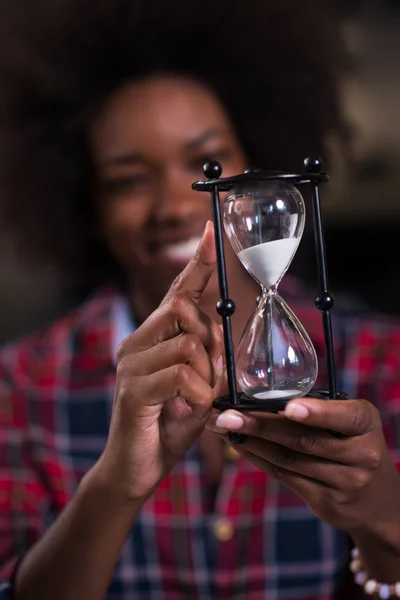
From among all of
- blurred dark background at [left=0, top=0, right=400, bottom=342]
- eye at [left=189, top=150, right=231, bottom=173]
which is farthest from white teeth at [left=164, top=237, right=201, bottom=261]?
blurred dark background at [left=0, top=0, right=400, bottom=342]

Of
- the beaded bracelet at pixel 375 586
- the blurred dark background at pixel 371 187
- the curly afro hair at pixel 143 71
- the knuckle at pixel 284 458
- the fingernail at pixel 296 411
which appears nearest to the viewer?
the fingernail at pixel 296 411

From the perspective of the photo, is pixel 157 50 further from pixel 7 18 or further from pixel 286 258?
pixel 286 258

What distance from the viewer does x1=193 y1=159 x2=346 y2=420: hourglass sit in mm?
695

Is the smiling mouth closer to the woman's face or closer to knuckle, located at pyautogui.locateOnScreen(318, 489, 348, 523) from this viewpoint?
the woman's face

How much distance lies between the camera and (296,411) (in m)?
0.65

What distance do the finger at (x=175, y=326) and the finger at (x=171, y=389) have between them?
0.11 feet

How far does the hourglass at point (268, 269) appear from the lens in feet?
2.28

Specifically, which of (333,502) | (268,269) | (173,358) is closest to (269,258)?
Answer: (268,269)

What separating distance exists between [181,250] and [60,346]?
365mm

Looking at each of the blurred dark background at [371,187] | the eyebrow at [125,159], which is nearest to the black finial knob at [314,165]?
the eyebrow at [125,159]

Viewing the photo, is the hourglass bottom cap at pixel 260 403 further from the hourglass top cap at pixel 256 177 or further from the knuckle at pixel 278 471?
the hourglass top cap at pixel 256 177

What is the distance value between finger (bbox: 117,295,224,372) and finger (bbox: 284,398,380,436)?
128mm

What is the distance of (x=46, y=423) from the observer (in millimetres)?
1370

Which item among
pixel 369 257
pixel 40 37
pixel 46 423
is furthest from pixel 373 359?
pixel 369 257
